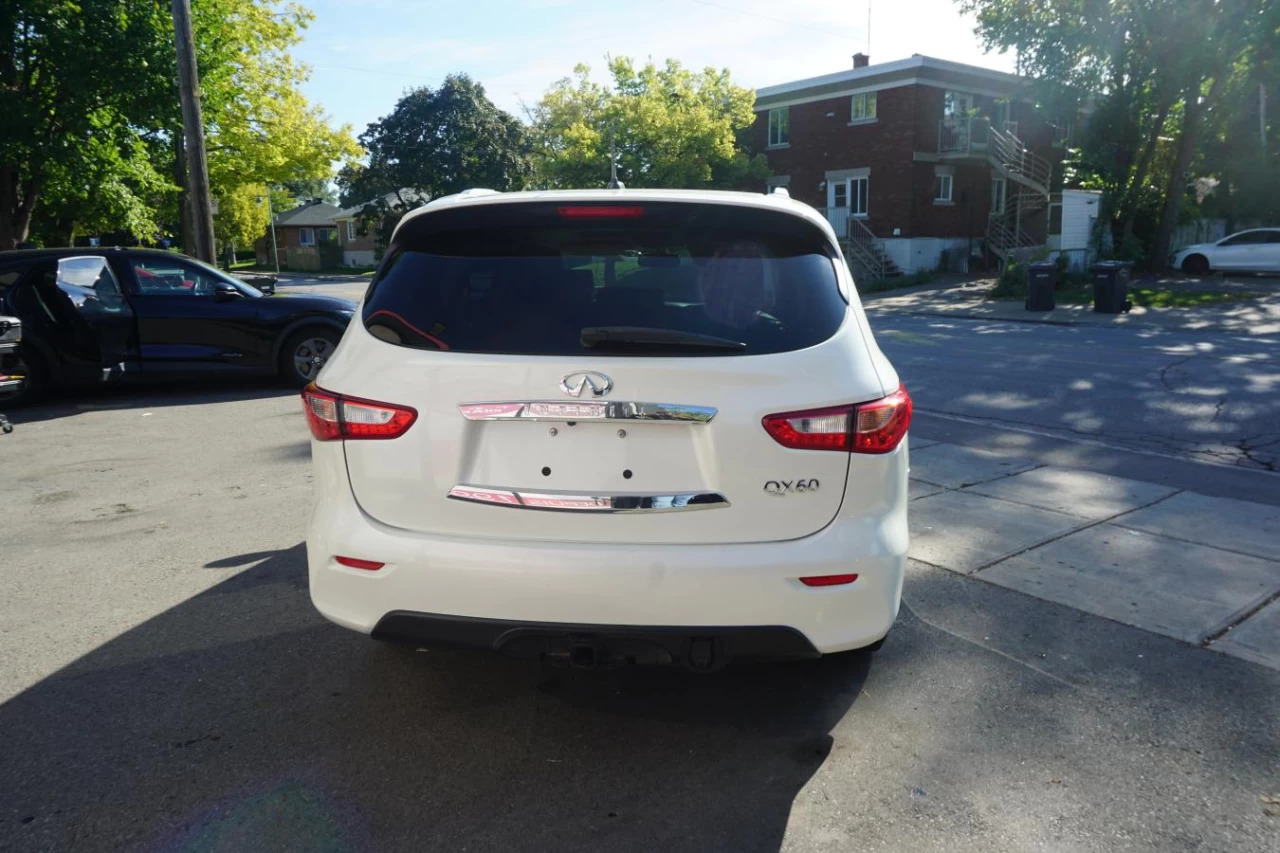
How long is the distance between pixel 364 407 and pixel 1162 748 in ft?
9.38

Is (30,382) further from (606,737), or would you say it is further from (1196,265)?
(1196,265)

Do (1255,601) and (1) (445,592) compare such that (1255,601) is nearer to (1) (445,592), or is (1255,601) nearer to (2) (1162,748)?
(2) (1162,748)

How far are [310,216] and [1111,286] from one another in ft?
246

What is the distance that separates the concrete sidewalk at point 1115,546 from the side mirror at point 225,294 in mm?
7554

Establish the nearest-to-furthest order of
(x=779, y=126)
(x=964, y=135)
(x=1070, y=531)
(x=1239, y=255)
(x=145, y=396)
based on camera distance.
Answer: (x=1070, y=531) → (x=145, y=396) → (x=1239, y=255) → (x=964, y=135) → (x=779, y=126)

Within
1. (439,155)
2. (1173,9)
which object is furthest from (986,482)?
(439,155)

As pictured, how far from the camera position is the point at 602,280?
126 inches

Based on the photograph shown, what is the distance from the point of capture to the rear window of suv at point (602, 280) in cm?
307

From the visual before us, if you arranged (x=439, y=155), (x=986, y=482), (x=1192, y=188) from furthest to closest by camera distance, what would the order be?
(x=439, y=155), (x=1192, y=188), (x=986, y=482)

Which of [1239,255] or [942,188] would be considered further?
[942,188]

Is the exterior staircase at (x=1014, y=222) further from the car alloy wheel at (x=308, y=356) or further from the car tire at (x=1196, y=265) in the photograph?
the car alloy wheel at (x=308, y=356)

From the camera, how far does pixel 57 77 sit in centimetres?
1969

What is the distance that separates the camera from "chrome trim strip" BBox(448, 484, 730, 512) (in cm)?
294

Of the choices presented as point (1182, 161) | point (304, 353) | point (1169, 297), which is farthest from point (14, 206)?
point (1182, 161)
